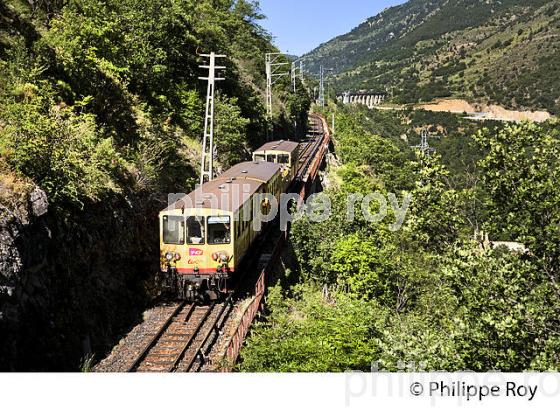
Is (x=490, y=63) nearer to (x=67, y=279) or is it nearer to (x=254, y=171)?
(x=254, y=171)

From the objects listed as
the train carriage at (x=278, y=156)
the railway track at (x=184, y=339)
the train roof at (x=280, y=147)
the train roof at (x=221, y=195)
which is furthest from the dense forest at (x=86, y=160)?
the train roof at (x=221, y=195)

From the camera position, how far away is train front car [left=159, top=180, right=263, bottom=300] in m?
13.6

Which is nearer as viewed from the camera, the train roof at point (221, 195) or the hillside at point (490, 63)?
the train roof at point (221, 195)

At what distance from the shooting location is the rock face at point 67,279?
9.18 metres

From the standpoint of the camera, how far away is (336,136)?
214 ft

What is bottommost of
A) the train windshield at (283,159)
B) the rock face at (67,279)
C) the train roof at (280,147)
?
the rock face at (67,279)

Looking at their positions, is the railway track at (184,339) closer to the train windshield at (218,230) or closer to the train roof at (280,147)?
the train windshield at (218,230)

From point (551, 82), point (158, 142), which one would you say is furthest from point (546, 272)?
point (551, 82)

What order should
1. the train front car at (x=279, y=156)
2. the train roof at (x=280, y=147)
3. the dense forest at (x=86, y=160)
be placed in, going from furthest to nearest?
the train roof at (x=280, y=147), the train front car at (x=279, y=156), the dense forest at (x=86, y=160)

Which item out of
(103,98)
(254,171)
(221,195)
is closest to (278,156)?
(254,171)

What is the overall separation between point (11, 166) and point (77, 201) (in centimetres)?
153

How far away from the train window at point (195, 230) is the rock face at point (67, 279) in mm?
1774

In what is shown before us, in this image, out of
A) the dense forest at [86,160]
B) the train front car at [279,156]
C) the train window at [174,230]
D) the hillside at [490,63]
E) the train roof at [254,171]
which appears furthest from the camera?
the hillside at [490,63]

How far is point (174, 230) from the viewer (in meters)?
13.7
